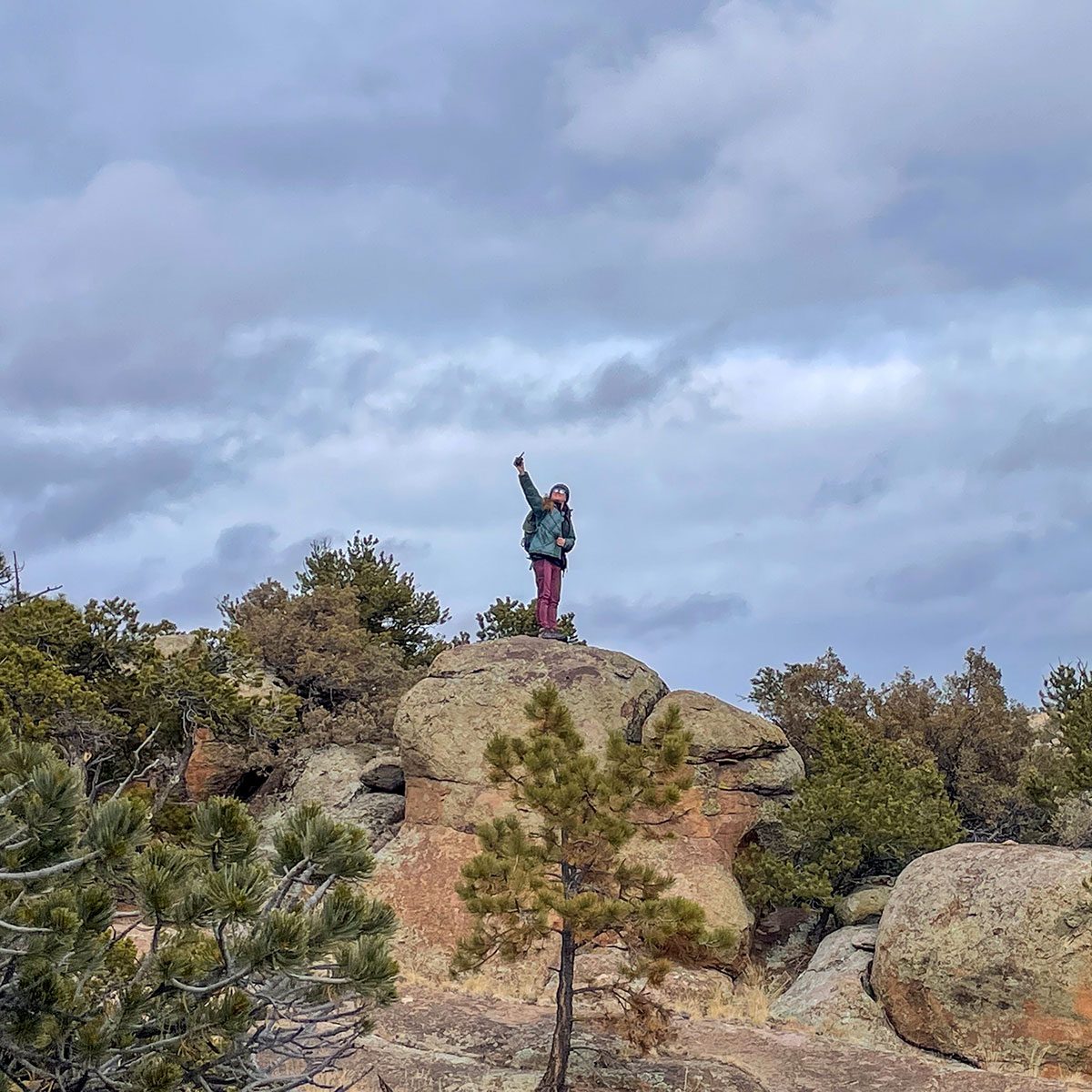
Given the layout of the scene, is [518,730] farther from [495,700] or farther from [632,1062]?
[632,1062]

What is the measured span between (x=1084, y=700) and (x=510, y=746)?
1292 centimetres

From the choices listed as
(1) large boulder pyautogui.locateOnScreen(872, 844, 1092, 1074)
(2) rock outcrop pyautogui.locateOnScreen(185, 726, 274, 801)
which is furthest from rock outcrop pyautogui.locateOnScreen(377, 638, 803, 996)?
(2) rock outcrop pyautogui.locateOnScreen(185, 726, 274, 801)

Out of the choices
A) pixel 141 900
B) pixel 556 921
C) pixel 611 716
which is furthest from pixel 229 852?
pixel 611 716

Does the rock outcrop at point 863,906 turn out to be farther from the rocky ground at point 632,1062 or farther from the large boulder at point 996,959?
the rocky ground at point 632,1062

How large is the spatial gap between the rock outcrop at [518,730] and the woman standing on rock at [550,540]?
1303 millimetres

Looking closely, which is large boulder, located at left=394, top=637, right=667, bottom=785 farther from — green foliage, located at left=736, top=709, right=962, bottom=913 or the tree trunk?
the tree trunk

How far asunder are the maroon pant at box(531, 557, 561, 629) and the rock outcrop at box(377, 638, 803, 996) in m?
1.07

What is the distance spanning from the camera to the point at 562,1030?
12.3 m

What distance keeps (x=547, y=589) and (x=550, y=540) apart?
104cm

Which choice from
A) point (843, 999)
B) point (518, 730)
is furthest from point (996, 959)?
point (518, 730)

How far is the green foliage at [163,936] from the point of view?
21.3 ft

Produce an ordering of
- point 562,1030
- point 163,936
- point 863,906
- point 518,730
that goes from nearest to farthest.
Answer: point 163,936, point 562,1030, point 863,906, point 518,730

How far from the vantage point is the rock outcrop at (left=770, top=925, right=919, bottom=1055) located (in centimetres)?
1501

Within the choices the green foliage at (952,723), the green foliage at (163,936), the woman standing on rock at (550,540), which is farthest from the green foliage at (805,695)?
the green foliage at (163,936)
